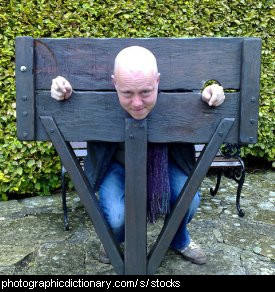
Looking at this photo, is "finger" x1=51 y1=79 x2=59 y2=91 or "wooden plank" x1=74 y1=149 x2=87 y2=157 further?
"wooden plank" x1=74 y1=149 x2=87 y2=157

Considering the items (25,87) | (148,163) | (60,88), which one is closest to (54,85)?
(60,88)

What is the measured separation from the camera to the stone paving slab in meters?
2.99

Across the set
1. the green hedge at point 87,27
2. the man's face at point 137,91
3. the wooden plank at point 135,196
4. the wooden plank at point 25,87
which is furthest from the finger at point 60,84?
the green hedge at point 87,27

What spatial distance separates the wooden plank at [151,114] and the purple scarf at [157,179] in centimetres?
19

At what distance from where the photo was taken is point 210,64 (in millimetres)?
2416

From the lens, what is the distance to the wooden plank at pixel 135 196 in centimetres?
240

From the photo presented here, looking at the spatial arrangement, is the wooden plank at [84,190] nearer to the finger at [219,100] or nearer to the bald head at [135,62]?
the bald head at [135,62]

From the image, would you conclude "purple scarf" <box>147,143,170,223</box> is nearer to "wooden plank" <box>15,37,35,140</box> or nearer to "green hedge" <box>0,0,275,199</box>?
"wooden plank" <box>15,37,35,140</box>

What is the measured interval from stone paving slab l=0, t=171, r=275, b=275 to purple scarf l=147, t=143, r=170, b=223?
481 millimetres

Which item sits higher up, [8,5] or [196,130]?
[8,5]

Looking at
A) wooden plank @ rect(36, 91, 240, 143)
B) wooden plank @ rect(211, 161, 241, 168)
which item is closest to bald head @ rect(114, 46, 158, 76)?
wooden plank @ rect(36, 91, 240, 143)

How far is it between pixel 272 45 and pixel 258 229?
1.96 metres
